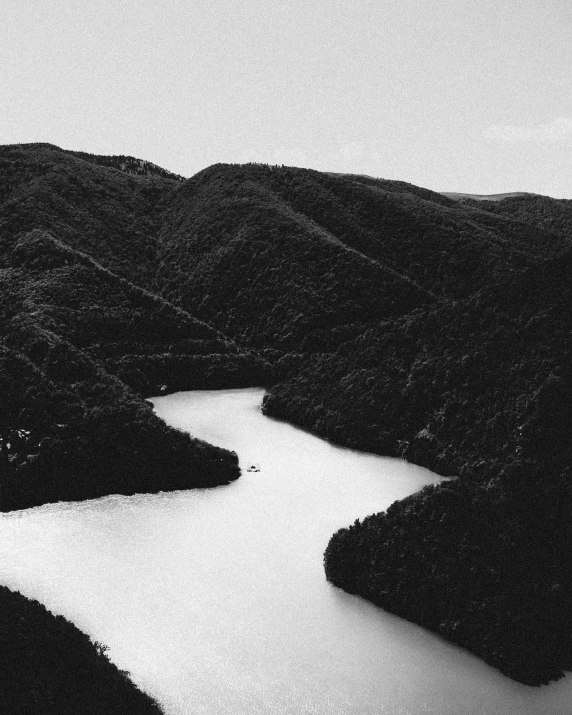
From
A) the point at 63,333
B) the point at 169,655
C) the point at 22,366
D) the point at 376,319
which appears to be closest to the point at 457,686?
the point at 169,655

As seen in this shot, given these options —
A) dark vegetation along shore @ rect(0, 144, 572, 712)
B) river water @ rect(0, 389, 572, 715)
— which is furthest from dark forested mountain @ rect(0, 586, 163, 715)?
dark vegetation along shore @ rect(0, 144, 572, 712)

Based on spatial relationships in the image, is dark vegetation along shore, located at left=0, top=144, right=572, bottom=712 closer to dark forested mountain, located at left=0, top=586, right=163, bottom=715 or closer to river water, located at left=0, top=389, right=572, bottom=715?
river water, located at left=0, top=389, right=572, bottom=715

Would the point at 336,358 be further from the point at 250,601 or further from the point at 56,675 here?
the point at 56,675

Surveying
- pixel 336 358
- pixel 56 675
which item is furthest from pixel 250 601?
pixel 336 358

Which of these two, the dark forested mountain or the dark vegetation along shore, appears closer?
the dark forested mountain

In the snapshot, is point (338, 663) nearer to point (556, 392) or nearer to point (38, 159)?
point (556, 392)

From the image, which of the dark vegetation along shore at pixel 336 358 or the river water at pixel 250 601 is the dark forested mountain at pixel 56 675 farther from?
the dark vegetation along shore at pixel 336 358

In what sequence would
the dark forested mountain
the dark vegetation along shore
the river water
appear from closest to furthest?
1. the dark forested mountain
2. the river water
3. the dark vegetation along shore

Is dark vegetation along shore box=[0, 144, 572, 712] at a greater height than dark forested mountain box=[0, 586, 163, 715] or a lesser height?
greater
